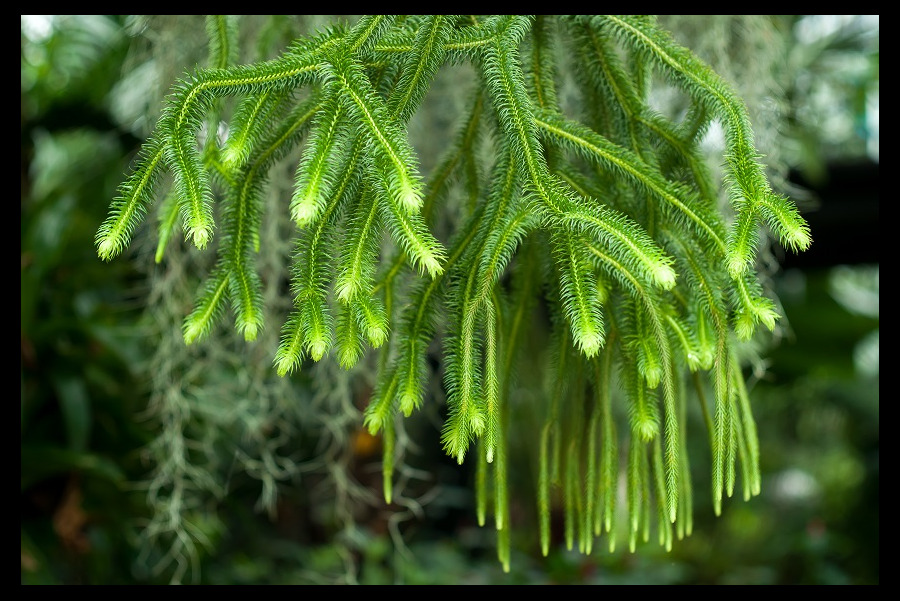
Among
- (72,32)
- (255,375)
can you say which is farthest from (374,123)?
(72,32)

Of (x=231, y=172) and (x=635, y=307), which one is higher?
(x=231, y=172)

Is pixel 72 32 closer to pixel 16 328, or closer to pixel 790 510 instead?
pixel 16 328

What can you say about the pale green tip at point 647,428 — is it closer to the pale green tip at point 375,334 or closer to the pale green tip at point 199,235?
the pale green tip at point 375,334

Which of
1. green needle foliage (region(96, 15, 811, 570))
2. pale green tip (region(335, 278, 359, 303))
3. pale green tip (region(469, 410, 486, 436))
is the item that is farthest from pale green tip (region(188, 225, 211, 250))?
pale green tip (region(469, 410, 486, 436))

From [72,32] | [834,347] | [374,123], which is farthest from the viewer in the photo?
[834,347]

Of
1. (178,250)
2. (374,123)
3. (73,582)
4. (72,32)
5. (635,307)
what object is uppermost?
(72,32)

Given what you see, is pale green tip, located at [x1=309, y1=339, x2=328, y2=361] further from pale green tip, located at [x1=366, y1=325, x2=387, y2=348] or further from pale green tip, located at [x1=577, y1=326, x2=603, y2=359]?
pale green tip, located at [x1=577, y1=326, x2=603, y2=359]

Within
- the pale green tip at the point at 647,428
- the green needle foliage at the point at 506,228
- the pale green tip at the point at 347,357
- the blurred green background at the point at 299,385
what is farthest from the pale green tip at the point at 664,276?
the blurred green background at the point at 299,385
